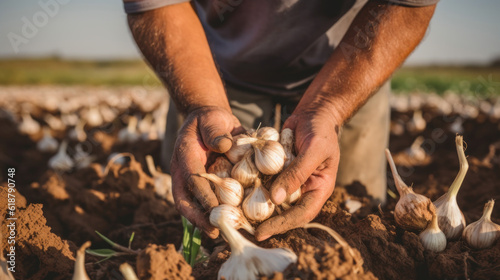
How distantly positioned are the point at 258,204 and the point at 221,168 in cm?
26

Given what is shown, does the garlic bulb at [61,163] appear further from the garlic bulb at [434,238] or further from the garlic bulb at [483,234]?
the garlic bulb at [483,234]

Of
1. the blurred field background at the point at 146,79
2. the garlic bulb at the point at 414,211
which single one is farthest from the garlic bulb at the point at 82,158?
the garlic bulb at the point at 414,211

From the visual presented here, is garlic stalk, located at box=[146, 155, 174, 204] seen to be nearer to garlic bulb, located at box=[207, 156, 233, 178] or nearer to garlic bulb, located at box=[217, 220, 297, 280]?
garlic bulb, located at box=[207, 156, 233, 178]

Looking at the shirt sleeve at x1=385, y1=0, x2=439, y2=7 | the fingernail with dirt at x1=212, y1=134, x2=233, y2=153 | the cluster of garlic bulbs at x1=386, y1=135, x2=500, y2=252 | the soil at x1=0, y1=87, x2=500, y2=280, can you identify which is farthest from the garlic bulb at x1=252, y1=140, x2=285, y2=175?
the shirt sleeve at x1=385, y1=0, x2=439, y2=7

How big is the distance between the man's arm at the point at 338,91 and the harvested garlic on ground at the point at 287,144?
0.11ft

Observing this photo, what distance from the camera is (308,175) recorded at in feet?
4.75

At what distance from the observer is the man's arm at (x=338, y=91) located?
57.0 inches

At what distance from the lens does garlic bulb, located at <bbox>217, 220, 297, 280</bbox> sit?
117cm

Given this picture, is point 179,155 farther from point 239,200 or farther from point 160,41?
point 160,41

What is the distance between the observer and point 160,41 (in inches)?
85.7

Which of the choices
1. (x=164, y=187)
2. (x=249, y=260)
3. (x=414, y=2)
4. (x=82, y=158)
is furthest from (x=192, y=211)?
(x=82, y=158)

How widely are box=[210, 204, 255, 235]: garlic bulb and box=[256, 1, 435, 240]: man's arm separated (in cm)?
7

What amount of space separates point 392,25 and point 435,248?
1.14m

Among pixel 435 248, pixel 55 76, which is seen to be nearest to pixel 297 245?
pixel 435 248
